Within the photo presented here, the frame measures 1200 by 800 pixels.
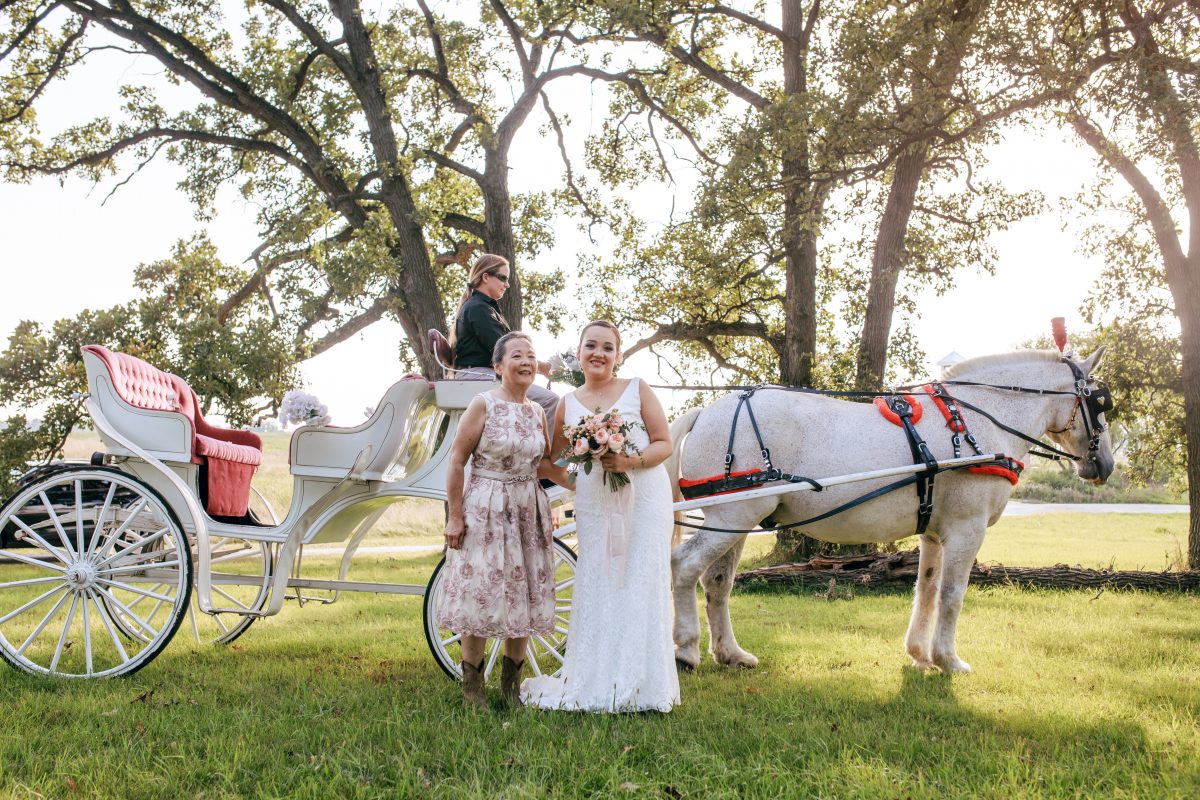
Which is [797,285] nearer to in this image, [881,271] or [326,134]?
Result: [881,271]

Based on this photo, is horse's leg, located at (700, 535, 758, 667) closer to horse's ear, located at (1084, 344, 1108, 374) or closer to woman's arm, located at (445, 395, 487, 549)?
woman's arm, located at (445, 395, 487, 549)

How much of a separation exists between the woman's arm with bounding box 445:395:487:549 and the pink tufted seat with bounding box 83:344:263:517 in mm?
2288

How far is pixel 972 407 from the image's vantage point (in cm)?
618

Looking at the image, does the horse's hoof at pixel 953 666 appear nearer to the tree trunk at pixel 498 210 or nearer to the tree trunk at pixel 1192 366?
the tree trunk at pixel 1192 366

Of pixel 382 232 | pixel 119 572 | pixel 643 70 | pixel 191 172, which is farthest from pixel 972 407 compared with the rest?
pixel 191 172

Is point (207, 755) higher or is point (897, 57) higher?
point (897, 57)

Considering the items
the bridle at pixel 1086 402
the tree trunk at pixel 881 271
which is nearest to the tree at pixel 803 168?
the tree trunk at pixel 881 271

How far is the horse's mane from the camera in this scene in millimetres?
6496

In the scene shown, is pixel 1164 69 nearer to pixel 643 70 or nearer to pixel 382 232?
pixel 643 70

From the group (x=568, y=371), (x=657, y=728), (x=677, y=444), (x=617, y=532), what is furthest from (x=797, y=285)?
(x=657, y=728)

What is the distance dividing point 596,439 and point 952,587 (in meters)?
2.89

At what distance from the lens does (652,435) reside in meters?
4.96

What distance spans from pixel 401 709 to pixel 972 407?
422 cm

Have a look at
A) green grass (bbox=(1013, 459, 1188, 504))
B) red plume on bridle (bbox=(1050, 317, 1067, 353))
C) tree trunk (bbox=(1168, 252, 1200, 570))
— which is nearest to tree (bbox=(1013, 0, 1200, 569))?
tree trunk (bbox=(1168, 252, 1200, 570))
